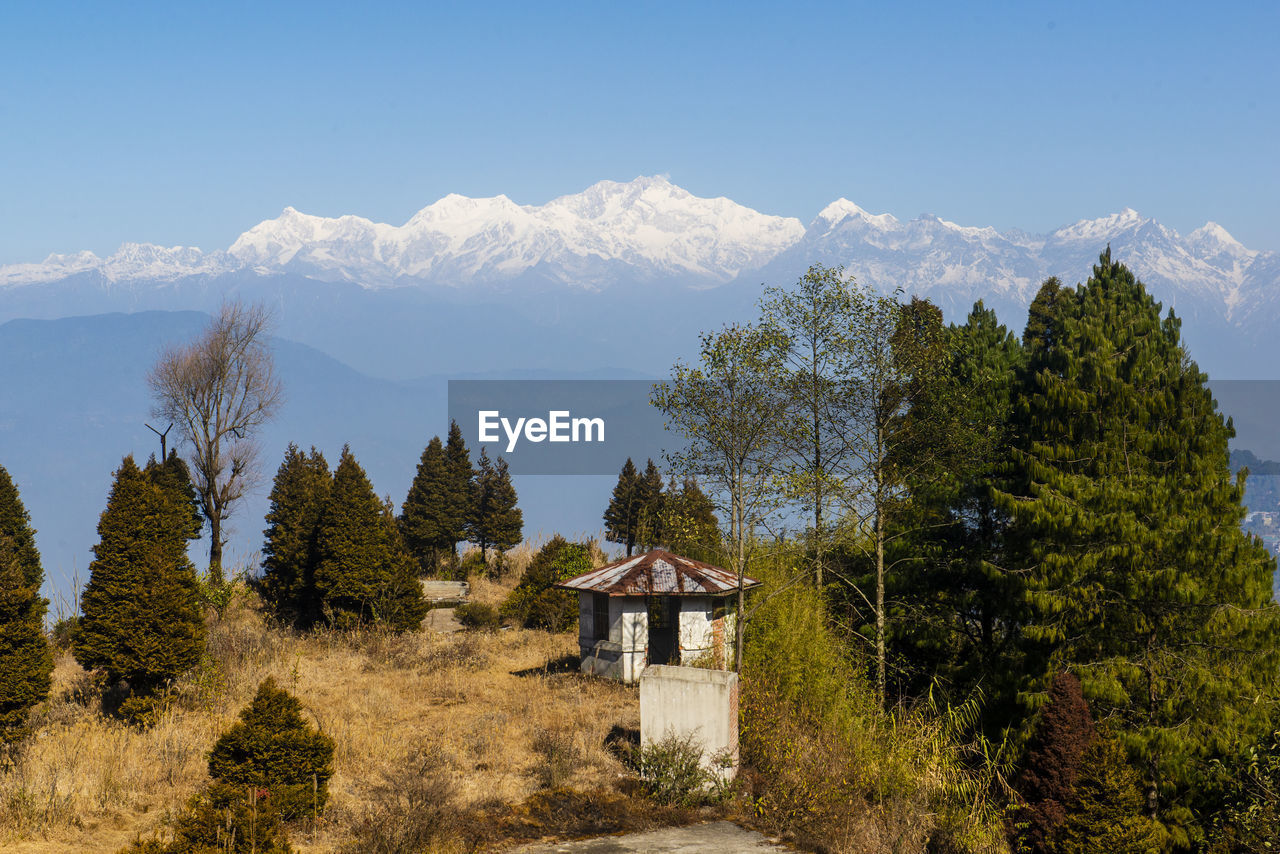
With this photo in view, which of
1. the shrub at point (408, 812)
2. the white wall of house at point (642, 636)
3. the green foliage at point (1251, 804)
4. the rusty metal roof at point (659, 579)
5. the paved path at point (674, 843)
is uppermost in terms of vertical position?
the rusty metal roof at point (659, 579)

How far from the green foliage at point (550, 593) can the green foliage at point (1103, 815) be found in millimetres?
14551

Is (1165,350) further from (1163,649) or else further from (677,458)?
(677,458)

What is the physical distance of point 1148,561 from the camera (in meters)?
16.8

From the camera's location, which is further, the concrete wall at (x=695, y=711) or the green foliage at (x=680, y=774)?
the concrete wall at (x=695, y=711)

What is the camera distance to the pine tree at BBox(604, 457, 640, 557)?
45.9 meters

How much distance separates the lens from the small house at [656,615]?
64.1ft

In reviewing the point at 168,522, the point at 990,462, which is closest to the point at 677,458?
the point at 990,462

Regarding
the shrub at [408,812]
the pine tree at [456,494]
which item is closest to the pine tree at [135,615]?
the shrub at [408,812]

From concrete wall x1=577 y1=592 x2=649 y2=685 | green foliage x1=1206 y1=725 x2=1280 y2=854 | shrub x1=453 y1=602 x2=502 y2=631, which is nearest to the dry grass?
concrete wall x1=577 y1=592 x2=649 y2=685

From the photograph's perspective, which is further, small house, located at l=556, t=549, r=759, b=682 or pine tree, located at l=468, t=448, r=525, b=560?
pine tree, located at l=468, t=448, r=525, b=560

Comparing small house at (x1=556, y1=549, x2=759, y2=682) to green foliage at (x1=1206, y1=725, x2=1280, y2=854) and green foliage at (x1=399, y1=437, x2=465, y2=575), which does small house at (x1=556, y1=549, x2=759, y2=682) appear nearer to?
green foliage at (x1=1206, y1=725, x2=1280, y2=854)

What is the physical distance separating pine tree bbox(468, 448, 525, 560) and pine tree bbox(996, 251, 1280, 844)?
27.9 metres

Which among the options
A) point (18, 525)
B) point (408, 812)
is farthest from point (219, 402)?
point (408, 812)

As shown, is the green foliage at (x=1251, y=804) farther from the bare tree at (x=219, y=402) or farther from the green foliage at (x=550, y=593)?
the bare tree at (x=219, y=402)
